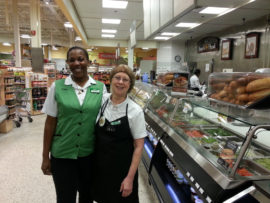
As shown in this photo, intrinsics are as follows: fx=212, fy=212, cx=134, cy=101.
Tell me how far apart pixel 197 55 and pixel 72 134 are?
9.98 metres

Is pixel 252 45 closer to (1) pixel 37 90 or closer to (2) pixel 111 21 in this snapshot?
(2) pixel 111 21

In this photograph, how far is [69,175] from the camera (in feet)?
5.89

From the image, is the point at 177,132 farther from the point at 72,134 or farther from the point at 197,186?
the point at 72,134

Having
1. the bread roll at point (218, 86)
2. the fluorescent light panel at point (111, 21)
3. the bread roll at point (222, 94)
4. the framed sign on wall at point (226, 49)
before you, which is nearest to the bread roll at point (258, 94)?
the bread roll at point (222, 94)

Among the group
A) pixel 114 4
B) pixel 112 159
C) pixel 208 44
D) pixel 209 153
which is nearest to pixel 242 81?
pixel 209 153

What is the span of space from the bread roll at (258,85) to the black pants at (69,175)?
1.42 meters

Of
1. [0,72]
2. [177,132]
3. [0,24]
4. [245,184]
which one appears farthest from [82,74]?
[0,24]

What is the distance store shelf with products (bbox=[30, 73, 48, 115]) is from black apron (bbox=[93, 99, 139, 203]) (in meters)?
6.73

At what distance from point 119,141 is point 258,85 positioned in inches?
44.6

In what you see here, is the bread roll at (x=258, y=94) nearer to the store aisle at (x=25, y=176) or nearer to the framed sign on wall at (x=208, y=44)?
the store aisle at (x=25, y=176)

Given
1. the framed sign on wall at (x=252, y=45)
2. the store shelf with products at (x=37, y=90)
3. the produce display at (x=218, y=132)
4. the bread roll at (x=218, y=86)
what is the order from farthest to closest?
1. the store shelf with products at (x=37, y=90)
2. the framed sign on wall at (x=252, y=45)
3. the produce display at (x=218, y=132)
4. the bread roll at (x=218, y=86)

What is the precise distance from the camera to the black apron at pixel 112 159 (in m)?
1.66

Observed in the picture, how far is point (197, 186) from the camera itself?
4.92 ft

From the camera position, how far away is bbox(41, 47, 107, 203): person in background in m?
1.71
